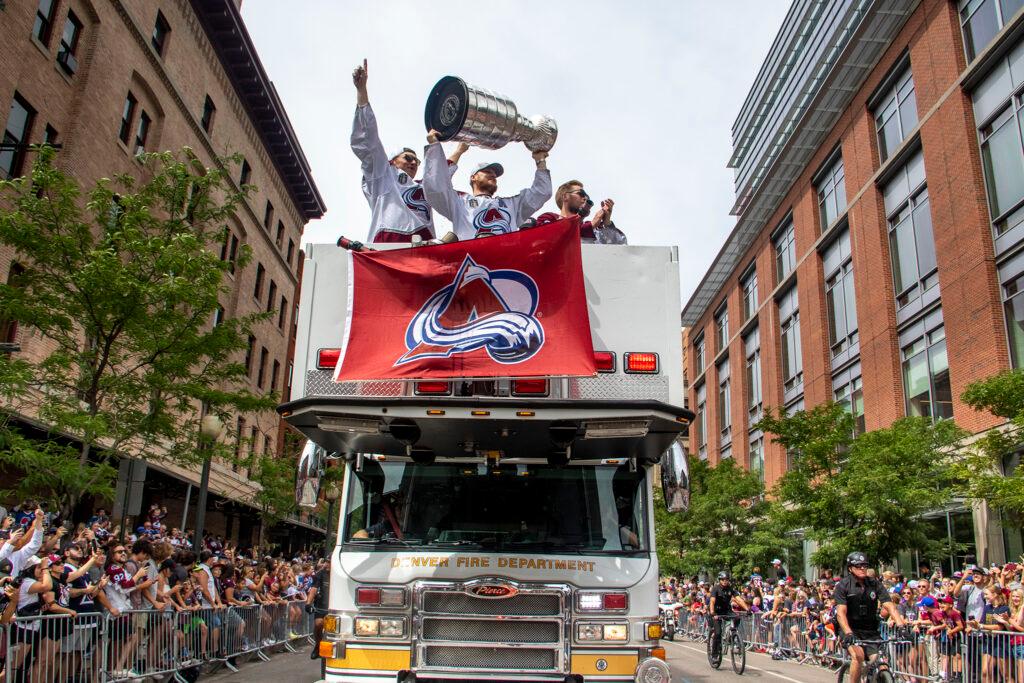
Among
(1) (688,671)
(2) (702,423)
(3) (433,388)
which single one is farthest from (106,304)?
(2) (702,423)

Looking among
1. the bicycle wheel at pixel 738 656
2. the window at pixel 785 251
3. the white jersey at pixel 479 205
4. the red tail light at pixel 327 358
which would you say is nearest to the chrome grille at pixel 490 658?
the red tail light at pixel 327 358

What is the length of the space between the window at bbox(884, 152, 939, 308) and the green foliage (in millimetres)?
8685

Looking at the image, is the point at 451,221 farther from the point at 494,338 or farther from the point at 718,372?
the point at 718,372

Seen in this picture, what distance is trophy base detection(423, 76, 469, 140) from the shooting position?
848 centimetres

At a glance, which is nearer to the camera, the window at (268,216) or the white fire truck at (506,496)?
the white fire truck at (506,496)

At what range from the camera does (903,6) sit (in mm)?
27625

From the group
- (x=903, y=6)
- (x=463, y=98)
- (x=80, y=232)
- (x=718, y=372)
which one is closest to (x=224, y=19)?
(x=80, y=232)

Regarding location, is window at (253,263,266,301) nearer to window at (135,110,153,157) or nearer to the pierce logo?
window at (135,110,153,157)

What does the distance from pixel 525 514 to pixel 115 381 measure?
29.0ft

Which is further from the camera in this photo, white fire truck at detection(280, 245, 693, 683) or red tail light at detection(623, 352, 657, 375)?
red tail light at detection(623, 352, 657, 375)

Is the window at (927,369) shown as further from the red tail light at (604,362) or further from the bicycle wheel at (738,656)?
the red tail light at (604,362)

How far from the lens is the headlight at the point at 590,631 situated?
6020mm

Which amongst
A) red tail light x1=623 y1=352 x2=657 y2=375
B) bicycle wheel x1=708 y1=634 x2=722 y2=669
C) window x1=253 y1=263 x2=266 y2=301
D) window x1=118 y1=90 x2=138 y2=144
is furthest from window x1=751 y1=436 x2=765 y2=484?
red tail light x1=623 y1=352 x2=657 y2=375

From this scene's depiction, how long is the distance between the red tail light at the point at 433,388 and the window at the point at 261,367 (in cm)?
3266
